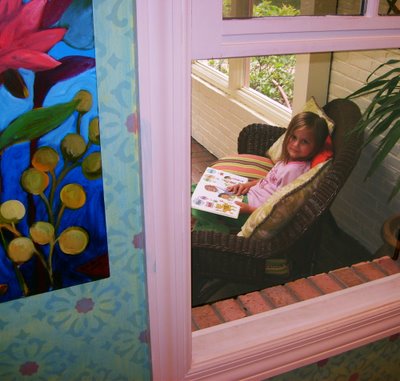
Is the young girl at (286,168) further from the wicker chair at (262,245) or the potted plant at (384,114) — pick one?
the potted plant at (384,114)

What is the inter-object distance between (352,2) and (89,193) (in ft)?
8.23

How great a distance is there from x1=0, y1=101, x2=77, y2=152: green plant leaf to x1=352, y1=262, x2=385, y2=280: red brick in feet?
3.93

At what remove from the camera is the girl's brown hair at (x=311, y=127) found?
309cm

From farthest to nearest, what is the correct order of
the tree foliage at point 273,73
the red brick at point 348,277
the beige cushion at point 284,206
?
the tree foliage at point 273,73 → the beige cushion at point 284,206 → the red brick at point 348,277

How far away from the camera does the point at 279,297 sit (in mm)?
1552

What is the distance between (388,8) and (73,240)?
101cm

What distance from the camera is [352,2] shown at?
288 centimetres

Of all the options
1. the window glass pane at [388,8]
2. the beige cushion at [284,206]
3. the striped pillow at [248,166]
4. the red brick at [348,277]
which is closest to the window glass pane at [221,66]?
the striped pillow at [248,166]

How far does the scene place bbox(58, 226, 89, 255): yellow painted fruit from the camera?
0.94 m

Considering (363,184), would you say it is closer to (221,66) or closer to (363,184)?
(363,184)

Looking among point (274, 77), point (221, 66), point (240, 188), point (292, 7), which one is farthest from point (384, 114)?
point (221, 66)

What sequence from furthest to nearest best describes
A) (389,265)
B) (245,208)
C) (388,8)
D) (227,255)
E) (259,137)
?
(259,137), (245,208), (227,255), (389,265), (388,8)

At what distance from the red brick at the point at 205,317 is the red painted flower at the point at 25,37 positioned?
90 centimetres

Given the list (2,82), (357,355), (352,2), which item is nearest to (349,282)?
(357,355)
